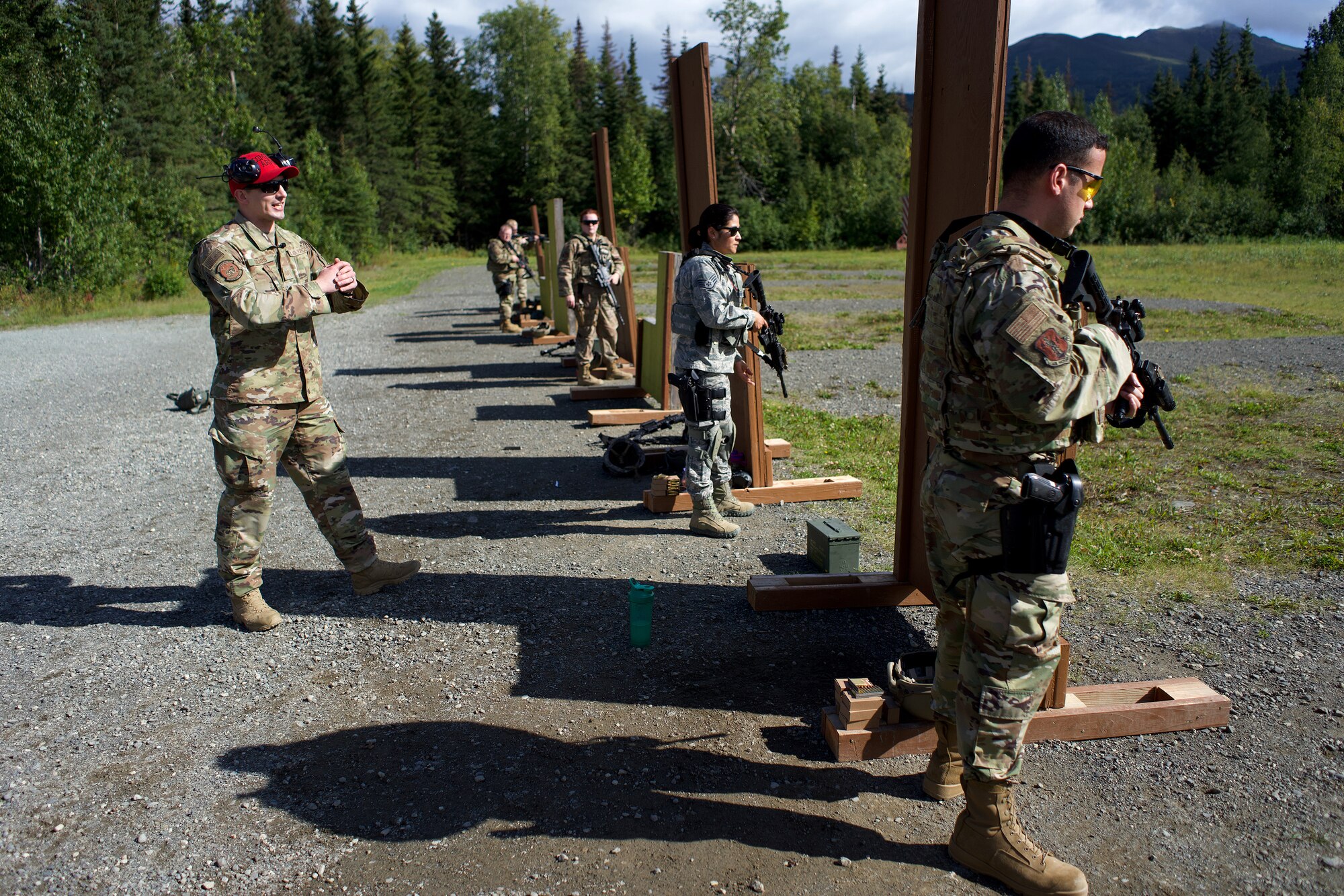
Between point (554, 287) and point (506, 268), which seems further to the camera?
point (506, 268)

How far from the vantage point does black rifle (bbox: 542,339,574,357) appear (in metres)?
13.9

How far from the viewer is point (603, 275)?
37.1 feet

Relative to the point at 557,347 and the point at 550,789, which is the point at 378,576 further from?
the point at 557,347

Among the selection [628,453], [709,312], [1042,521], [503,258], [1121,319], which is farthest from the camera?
[503,258]

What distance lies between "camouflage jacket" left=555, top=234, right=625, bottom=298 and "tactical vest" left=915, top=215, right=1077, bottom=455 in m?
8.96

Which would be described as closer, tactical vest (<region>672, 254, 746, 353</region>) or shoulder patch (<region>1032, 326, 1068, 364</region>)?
shoulder patch (<region>1032, 326, 1068, 364</region>)

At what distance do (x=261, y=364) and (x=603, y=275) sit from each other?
7.21 metres

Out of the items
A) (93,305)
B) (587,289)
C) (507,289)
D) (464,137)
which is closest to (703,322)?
(587,289)

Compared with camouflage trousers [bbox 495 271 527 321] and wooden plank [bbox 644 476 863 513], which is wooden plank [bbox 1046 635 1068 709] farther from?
camouflage trousers [bbox 495 271 527 321]

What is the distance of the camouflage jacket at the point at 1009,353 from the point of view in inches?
93.4

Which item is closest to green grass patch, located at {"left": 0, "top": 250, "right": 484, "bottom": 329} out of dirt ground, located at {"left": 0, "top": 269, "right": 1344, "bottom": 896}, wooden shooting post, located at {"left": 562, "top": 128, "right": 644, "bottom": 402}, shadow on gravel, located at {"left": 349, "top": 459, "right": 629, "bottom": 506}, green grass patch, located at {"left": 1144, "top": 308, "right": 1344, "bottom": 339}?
wooden shooting post, located at {"left": 562, "top": 128, "right": 644, "bottom": 402}

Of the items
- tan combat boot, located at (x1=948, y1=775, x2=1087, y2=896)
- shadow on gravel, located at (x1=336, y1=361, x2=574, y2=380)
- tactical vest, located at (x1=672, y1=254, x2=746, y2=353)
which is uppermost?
tactical vest, located at (x1=672, y1=254, x2=746, y2=353)

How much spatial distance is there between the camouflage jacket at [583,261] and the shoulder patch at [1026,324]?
365 inches

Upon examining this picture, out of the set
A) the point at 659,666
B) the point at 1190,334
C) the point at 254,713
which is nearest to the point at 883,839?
the point at 659,666
